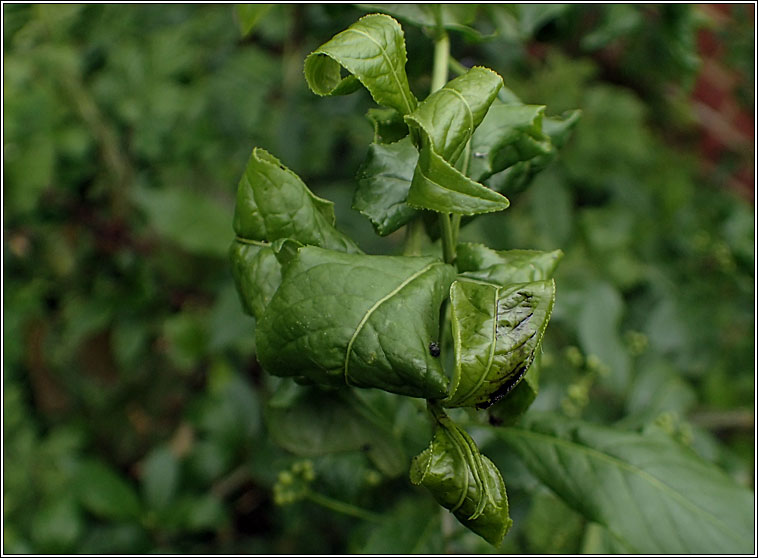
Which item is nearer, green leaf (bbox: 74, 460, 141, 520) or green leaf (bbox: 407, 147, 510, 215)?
green leaf (bbox: 407, 147, 510, 215)

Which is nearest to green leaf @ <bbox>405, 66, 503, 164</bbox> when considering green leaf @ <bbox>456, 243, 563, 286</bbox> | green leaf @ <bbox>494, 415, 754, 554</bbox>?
green leaf @ <bbox>456, 243, 563, 286</bbox>

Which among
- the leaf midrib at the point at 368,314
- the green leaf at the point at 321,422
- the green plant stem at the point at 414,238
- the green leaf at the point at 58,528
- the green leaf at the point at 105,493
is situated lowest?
the green leaf at the point at 105,493

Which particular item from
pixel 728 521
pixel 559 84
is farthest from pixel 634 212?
pixel 728 521

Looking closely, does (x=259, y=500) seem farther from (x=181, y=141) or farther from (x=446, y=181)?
(x=446, y=181)

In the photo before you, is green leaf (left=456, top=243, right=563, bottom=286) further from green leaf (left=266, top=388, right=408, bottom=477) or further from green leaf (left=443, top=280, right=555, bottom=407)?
green leaf (left=266, top=388, right=408, bottom=477)

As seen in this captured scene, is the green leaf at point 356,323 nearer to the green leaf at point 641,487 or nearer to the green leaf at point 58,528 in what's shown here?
the green leaf at point 641,487

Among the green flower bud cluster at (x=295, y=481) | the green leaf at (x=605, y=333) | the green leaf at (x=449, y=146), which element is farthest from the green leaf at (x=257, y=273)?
the green leaf at (x=605, y=333)
